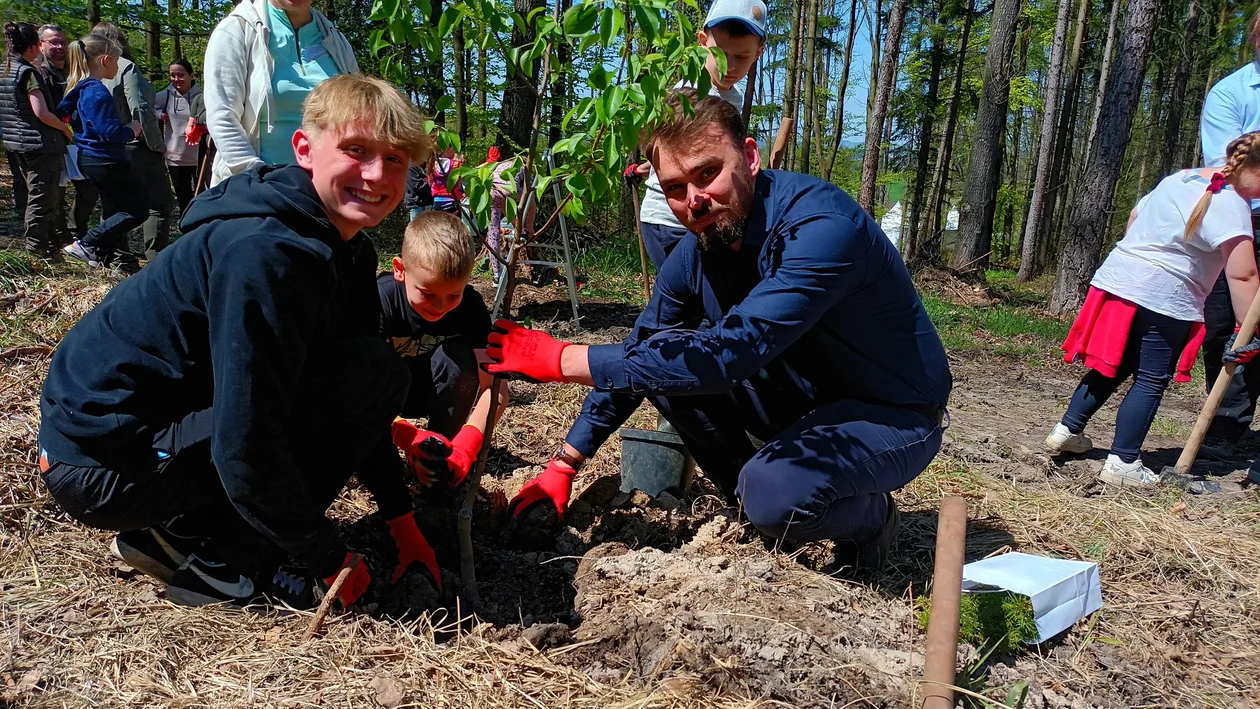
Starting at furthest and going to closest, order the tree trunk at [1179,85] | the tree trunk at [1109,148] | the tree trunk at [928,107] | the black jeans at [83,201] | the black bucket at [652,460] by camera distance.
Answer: the tree trunk at [1179,85]
the tree trunk at [928,107]
the tree trunk at [1109,148]
the black jeans at [83,201]
the black bucket at [652,460]

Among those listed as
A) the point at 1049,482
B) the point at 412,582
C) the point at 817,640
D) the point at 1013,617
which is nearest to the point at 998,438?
the point at 1049,482

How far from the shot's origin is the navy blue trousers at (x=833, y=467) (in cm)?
221

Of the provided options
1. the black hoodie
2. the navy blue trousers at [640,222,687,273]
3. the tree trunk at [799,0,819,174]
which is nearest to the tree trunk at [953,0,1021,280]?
the tree trunk at [799,0,819,174]

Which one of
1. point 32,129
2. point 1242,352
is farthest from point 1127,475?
point 32,129

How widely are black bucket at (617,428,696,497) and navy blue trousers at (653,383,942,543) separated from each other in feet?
0.85

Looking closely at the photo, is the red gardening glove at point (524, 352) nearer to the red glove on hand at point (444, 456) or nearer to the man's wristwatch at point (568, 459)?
the red glove on hand at point (444, 456)

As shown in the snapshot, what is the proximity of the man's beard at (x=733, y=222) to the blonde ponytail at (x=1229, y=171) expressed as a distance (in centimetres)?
246

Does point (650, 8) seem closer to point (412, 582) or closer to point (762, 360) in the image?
point (762, 360)

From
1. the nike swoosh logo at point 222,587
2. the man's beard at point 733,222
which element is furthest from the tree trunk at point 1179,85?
the nike swoosh logo at point 222,587

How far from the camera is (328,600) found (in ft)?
6.07

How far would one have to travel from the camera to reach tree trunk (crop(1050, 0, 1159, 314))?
25.2 feet

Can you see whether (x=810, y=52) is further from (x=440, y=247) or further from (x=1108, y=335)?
(x=440, y=247)

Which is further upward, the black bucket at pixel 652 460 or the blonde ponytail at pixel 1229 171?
the blonde ponytail at pixel 1229 171

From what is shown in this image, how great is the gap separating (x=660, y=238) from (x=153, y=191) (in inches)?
176
